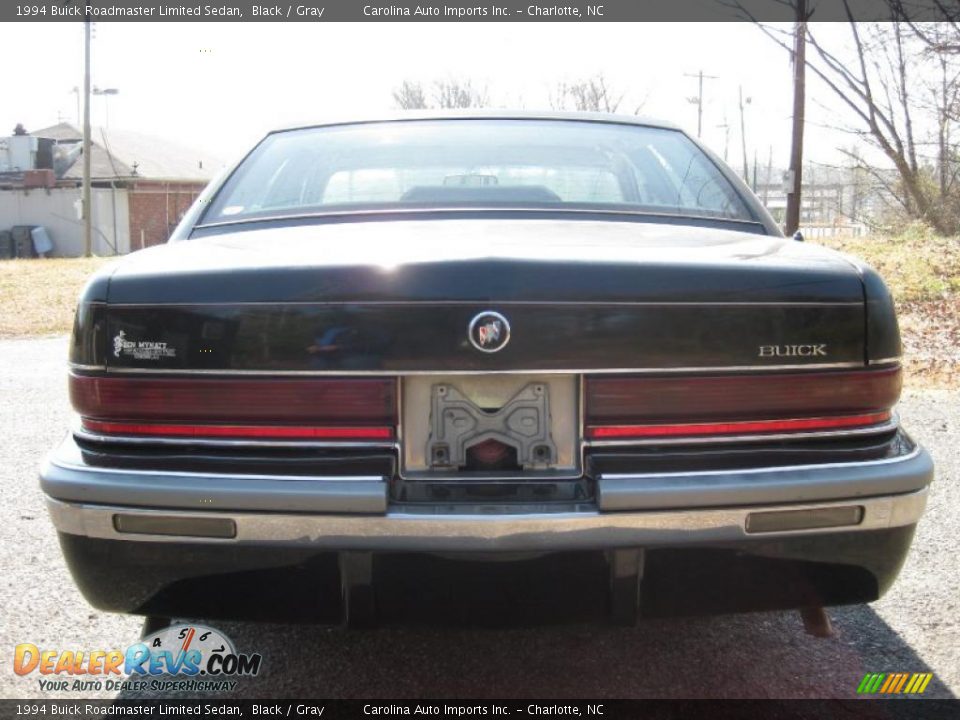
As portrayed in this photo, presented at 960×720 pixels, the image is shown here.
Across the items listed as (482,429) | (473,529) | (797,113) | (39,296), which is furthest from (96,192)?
(473,529)

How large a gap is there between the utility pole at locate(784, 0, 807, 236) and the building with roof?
91.9 feet

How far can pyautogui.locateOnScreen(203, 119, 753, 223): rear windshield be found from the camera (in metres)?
2.81

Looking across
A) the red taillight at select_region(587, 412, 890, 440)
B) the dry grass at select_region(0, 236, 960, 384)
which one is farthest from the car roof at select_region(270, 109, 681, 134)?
the dry grass at select_region(0, 236, 960, 384)

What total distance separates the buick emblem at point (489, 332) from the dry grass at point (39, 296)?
11668 mm

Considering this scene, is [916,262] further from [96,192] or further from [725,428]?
[96,192]

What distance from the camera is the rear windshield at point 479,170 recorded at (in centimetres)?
281

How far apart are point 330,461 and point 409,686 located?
86 cm

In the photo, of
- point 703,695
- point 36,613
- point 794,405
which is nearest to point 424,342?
point 794,405

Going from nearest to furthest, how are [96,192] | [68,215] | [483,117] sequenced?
[483,117] → [96,192] → [68,215]

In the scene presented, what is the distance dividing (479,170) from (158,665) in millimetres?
1849

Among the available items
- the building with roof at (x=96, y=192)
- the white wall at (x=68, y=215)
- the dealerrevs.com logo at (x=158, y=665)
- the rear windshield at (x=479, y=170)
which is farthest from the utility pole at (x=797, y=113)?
the white wall at (x=68, y=215)

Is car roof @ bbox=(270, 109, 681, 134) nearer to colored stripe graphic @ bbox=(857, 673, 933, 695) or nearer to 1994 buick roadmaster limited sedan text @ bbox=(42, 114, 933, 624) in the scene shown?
1994 buick roadmaster limited sedan text @ bbox=(42, 114, 933, 624)

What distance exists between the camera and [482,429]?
197 cm

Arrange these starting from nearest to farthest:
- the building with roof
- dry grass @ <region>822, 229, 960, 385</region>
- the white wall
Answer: dry grass @ <region>822, 229, 960, 385</region>
the white wall
the building with roof
